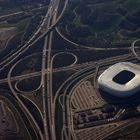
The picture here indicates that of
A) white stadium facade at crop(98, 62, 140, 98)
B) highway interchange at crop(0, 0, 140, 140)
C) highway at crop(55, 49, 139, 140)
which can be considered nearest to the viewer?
highway interchange at crop(0, 0, 140, 140)

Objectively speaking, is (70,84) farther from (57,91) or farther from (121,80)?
(121,80)

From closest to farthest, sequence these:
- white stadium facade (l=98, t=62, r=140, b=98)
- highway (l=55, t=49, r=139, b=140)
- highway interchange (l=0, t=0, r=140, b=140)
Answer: highway interchange (l=0, t=0, r=140, b=140)
highway (l=55, t=49, r=139, b=140)
white stadium facade (l=98, t=62, r=140, b=98)

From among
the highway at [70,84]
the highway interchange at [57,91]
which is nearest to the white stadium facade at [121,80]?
the highway interchange at [57,91]

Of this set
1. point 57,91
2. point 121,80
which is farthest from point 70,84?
point 121,80

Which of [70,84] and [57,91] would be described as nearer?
[57,91]

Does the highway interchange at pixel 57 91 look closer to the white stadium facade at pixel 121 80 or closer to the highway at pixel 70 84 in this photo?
the highway at pixel 70 84

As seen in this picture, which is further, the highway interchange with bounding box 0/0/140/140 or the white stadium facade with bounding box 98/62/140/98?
the white stadium facade with bounding box 98/62/140/98

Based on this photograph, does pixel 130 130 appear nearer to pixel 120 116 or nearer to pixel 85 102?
pixel 120 116

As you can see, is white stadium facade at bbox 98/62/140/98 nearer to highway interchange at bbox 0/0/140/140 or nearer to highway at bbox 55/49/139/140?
highway interchange at bbox 0/0/140/140

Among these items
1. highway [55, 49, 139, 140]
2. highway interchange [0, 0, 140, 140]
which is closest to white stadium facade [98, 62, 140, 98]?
highway interchange [0, 0, 140, 140]
